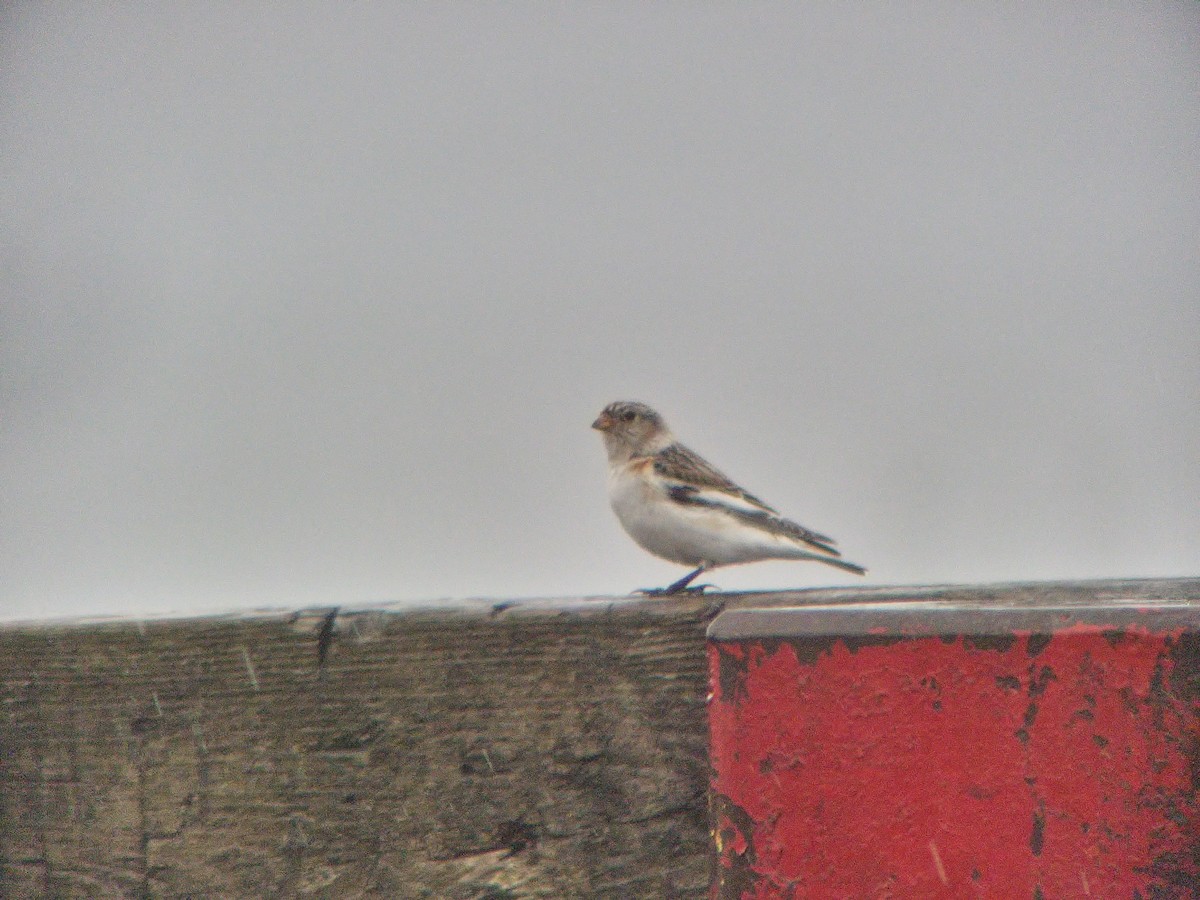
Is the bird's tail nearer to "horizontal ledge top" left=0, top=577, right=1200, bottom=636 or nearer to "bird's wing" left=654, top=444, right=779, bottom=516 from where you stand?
"bird's wing" left=654, top=444, right=779, bottom=516

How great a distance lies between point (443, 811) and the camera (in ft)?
6.21

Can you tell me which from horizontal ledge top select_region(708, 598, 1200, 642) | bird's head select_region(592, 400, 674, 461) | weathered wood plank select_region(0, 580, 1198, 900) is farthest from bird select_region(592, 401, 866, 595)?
horizontal ledge top select_region(708, 598, 1200, 642)

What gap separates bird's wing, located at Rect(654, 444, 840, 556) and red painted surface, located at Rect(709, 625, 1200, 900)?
436cm

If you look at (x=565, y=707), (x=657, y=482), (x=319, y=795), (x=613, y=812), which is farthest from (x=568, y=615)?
(x=657, y=482)

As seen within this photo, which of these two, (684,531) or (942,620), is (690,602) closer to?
(942,620)

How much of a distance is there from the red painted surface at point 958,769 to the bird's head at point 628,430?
5.27 metres

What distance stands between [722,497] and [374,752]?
14.0ft

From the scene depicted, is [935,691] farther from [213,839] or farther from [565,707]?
[213,839]

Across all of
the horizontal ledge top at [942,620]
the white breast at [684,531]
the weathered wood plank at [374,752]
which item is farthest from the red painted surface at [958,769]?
the white breast at [684,531]

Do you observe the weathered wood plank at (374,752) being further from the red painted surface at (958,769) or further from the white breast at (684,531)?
the white breast at (684,531)

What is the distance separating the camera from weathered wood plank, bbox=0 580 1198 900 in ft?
5.96

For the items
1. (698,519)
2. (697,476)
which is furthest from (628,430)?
(698,519)

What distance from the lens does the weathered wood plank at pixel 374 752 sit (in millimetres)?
1816

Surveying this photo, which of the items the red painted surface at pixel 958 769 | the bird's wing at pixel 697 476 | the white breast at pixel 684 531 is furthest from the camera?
the bird's wing at pixel 697 476
